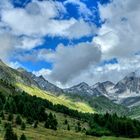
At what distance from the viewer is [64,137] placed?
7136 inches

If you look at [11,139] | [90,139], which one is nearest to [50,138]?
[90,139]

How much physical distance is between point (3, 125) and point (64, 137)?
29.7 meters

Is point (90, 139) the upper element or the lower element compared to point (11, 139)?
upper

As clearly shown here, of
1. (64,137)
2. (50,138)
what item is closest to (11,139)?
(50,138)

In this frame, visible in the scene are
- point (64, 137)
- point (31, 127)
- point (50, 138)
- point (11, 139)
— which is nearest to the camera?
point (11, 139)

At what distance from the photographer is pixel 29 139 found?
14788 cm

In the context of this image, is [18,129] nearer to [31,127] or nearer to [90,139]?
[31,127]

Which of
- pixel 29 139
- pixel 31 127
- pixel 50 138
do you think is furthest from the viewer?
pixel 31 127

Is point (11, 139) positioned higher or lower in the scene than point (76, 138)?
lower

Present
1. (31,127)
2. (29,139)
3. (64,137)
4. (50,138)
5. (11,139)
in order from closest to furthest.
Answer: (11,139) < (29,139) < (50,138) < (64,137) < (31,127)

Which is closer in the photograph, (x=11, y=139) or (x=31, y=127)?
(x=11, y=139)

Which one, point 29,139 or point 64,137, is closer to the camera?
point 29,139

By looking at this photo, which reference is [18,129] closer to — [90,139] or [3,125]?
[3,125]

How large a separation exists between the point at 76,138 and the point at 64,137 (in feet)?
19.0
